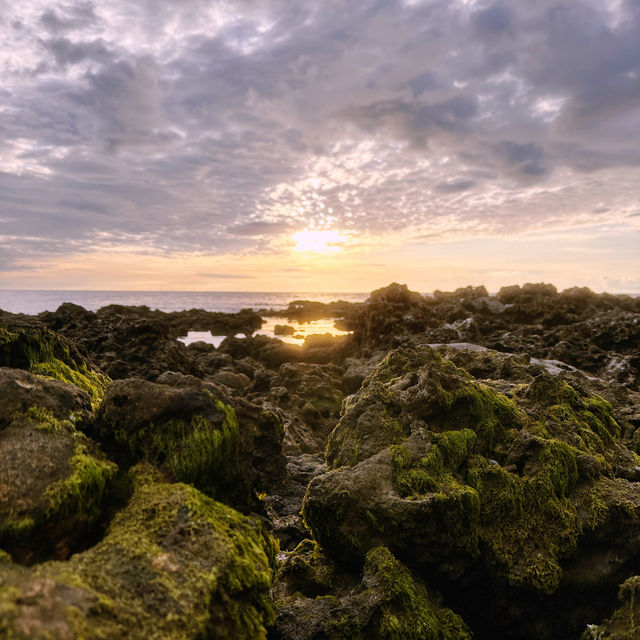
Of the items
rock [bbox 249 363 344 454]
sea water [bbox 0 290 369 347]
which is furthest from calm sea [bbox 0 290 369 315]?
rock [bbox 249 363 344 454]

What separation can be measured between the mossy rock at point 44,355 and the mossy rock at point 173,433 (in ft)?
2.38

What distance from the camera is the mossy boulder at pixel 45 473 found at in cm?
250

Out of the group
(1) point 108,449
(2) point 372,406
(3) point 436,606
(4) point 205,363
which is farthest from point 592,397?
(4) point 205,363

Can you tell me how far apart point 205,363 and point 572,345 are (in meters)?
14.0

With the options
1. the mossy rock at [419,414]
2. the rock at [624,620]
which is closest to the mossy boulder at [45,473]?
the mossy rock at [419,414]

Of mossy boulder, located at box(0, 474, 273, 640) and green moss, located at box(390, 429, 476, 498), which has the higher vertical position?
mossy boulder, located at box(0, 474, 273, 640)

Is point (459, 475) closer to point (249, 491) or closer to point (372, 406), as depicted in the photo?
point (372, 406)

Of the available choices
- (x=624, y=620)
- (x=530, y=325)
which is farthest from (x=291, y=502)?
(x=530, y=325)

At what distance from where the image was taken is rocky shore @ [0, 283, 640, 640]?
242 cm

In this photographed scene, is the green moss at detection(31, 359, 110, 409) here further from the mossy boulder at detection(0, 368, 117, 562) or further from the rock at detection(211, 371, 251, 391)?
the rock at detection(211, 371, 251, 391)

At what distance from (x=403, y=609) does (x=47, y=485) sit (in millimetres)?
2800

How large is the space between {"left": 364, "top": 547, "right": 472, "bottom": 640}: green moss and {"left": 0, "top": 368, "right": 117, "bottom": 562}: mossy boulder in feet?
7.32

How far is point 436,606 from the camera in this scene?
12.0 ft

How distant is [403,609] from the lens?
3453 millimetres
